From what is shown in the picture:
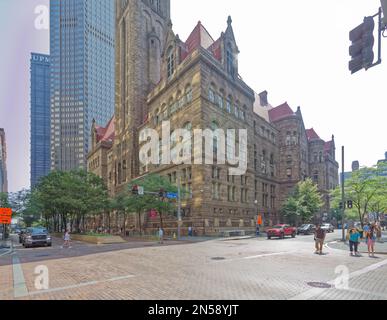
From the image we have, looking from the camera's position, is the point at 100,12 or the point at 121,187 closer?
the point at 121,187

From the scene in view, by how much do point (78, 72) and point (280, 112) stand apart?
120 m

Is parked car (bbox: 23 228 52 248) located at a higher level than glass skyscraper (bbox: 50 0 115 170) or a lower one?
lower

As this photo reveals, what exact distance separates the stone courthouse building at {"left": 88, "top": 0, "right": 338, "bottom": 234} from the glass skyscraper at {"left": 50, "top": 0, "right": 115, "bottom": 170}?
76.1 meters

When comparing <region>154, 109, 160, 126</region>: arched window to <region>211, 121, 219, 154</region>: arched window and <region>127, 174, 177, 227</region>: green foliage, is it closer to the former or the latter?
<region>211, 121, 219, 154</region>: arched window

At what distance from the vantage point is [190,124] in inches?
1801

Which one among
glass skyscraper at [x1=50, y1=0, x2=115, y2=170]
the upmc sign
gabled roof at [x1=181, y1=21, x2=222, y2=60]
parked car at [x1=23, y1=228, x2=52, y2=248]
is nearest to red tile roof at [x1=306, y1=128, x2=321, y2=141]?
gabled roof at [x1=181, y1=21, x2=222, y2=60]

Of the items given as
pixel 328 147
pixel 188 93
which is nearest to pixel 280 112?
pixel 328 147

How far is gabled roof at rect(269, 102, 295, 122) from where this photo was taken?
249ft

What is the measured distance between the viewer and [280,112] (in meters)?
78.0

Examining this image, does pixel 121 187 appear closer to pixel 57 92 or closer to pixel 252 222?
pixel 252 222

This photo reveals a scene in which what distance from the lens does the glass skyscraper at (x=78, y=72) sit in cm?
14262

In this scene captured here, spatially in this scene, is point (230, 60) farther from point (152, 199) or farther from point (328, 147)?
point (328, 147)

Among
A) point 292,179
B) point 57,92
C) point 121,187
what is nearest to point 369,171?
point 292,179
